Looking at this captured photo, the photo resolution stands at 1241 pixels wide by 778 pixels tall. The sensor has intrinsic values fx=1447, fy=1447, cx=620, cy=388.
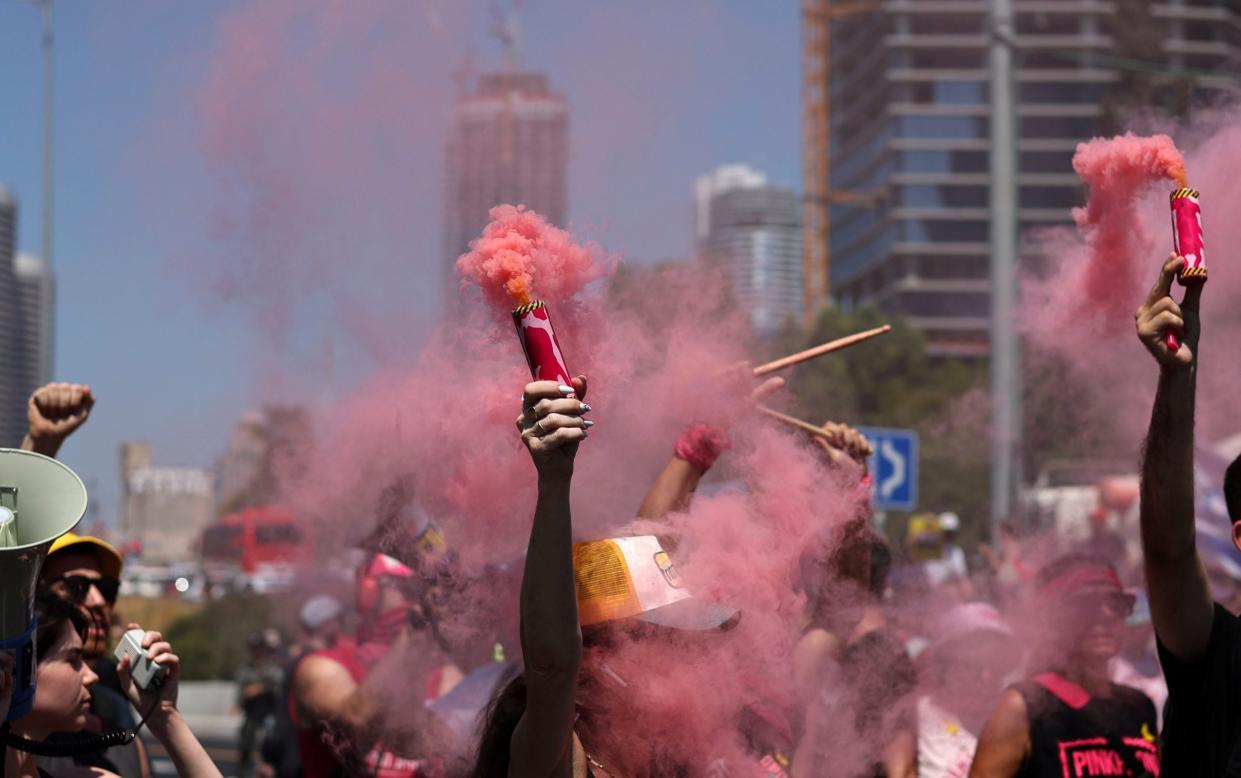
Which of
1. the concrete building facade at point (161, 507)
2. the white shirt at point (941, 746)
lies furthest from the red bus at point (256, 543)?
the white shirt at point (941, 746)

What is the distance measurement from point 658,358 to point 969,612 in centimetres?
268

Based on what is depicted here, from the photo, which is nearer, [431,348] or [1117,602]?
[431,348]

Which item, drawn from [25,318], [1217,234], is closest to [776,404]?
[1217,234]

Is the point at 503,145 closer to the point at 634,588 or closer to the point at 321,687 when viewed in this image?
the point at 321,687

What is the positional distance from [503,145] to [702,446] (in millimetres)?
2556

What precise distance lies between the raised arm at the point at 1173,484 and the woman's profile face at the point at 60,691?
233 cm

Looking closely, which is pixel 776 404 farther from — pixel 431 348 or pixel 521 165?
pixel 521 165

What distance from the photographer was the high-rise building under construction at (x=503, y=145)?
209 inches

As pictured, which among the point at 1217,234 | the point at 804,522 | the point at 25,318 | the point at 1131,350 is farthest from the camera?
the point at 25,318

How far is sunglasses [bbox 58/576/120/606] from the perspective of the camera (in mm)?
3939

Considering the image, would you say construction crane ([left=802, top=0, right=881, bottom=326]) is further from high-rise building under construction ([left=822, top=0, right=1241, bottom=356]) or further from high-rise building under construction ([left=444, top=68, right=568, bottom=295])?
high-rise building under construction ([left=444, top=68, right=568, bottom=295])

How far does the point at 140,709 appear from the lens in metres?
3.26

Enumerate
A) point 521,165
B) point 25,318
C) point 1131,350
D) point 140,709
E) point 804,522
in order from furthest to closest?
point 25,318 < point 521,165 < point 1131,350 < point 804,522 < point 140,709

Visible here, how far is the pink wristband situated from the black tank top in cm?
136
